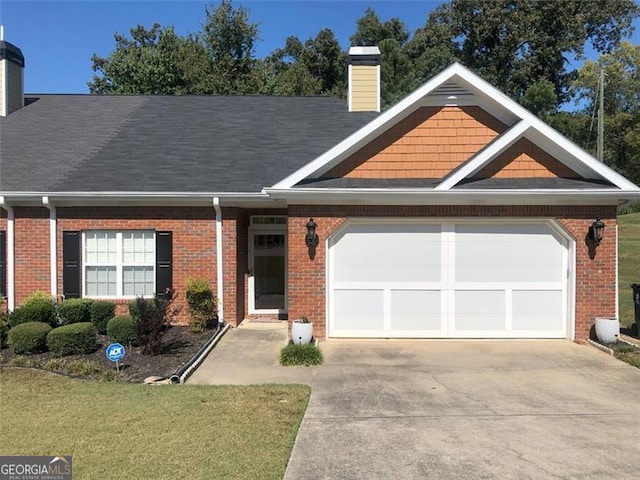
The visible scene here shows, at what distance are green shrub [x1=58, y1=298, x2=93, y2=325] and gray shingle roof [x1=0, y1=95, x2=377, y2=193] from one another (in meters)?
2.44

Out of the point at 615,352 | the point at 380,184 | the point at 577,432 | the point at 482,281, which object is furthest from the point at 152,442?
the point at 615,352

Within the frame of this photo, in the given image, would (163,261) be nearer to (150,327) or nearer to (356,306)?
(150,327)

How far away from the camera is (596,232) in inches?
371

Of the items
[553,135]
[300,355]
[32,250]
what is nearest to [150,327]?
[300,355]

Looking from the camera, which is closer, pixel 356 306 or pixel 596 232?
pixel 596 232

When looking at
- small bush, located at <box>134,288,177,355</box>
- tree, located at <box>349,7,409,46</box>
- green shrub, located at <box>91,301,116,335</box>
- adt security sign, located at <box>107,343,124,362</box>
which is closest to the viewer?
adt security sign, located at <box>107,343,124,362</box>

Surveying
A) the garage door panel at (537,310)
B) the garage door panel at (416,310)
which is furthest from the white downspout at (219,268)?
the garage door panel at (537,310)

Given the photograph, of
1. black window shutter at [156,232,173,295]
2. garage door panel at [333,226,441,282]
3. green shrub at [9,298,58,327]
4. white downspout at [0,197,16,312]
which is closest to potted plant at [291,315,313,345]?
garage door panel at [333,226,441,282]

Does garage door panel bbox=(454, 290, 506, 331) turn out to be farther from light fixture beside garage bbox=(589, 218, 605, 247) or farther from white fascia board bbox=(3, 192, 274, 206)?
white fascia board bbox=(3, 192, 274, 206)

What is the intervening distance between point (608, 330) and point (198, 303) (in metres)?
8.07

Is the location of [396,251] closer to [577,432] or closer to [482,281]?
[482,281]

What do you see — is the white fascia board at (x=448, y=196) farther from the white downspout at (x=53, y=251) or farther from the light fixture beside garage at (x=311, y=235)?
the white downspout at (x=53, y=251)

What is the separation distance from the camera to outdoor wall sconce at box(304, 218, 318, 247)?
9.57 metres

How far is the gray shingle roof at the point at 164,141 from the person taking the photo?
1123cm
